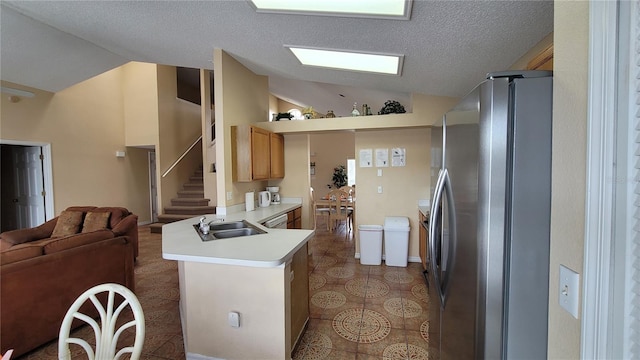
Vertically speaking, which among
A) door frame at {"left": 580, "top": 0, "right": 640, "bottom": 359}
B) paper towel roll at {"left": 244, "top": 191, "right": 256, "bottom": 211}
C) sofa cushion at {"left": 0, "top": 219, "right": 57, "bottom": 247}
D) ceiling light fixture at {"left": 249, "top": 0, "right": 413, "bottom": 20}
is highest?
ceiling light fixture at {"left": 249, "top": 0, "right": 413, "bottom": 20}

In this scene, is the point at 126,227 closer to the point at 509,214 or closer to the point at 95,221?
the point at 95,221

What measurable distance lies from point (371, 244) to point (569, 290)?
10.5 ft

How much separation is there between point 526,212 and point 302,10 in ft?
5.99

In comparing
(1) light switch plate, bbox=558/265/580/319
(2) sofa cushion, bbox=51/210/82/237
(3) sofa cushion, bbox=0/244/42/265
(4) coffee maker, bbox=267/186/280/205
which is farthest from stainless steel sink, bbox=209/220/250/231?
(2) sofa cushion, bbox=51/210/82/237

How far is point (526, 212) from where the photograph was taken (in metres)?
0.85

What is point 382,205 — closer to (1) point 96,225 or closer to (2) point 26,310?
(2) point 26,310

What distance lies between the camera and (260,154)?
140 inches

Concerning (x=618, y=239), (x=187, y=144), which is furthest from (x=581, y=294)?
(x=187, y=144)

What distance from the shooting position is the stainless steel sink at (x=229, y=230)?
2211mm

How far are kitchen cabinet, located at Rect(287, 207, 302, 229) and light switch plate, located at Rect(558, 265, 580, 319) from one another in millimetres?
3227

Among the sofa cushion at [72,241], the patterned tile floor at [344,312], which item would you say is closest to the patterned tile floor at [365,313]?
the patterned tile floor at [344,312]

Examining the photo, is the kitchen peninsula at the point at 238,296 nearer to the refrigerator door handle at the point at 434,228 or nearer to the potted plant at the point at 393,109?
the refrigerator door handle at the point at 434,228

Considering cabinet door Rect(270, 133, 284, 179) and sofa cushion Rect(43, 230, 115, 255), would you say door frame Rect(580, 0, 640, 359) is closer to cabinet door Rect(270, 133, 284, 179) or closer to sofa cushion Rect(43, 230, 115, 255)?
sofa cushion Rect(43, 230, 115, 255)

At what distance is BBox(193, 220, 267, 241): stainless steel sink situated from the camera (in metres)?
2.21
